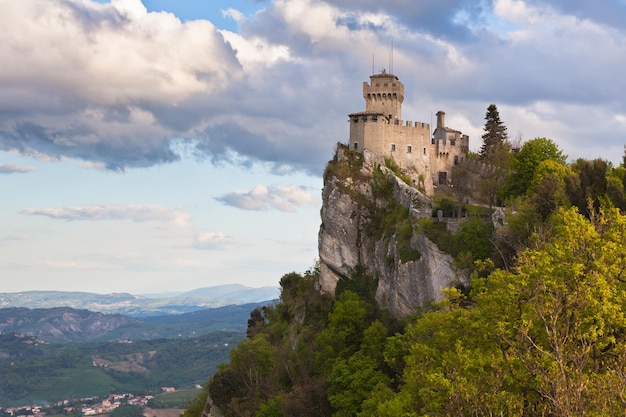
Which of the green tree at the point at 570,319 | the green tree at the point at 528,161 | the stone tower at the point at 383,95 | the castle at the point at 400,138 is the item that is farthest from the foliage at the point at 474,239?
the stone tower at the point at 383,95

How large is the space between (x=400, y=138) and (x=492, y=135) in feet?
52.1

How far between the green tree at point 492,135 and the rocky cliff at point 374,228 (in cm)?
1453

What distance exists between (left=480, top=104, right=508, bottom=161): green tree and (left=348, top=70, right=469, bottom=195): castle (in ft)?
10.6

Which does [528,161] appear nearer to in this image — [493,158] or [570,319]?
[493,158]

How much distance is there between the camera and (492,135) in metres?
106

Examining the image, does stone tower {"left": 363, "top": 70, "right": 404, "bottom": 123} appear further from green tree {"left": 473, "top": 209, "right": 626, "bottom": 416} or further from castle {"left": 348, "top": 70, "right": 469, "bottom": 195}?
green tree {"left": 473, "top": 209, "right": 626, "bottom": 416}

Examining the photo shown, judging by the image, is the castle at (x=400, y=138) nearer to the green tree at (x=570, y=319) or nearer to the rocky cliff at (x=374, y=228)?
the rocky cliff at (x=374, y=228)

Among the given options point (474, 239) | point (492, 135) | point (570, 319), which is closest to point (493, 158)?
point (492, 135)

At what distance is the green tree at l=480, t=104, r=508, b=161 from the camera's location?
337 ft

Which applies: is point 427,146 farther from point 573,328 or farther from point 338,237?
point 573,328

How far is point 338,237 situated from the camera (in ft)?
316

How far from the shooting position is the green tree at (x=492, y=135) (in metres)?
103

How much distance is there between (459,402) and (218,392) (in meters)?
67.0

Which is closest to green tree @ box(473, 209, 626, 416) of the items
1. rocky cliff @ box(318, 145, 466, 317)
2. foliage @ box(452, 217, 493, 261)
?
foliage @ box(452, 217, 493, 261)
